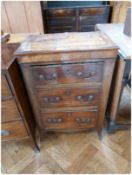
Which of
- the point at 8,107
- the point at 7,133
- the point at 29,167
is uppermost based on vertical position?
the point at 8,107

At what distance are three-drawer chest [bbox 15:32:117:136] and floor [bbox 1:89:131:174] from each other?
275 millimetres

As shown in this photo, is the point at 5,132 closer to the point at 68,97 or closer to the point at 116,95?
the point at 68,97

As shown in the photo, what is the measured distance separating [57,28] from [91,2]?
2.26 feet

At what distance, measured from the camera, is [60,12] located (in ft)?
6.81

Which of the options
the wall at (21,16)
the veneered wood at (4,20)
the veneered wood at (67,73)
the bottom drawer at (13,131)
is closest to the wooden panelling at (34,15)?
the wall at (21,16)

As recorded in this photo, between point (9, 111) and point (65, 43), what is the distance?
503mm

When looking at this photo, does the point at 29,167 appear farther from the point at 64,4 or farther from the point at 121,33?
the point at 64,4

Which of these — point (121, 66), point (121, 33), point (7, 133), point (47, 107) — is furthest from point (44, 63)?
point (121, 33)

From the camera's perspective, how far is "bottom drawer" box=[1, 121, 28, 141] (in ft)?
2.84

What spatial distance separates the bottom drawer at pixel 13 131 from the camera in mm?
866

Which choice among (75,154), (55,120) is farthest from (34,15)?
(75,154)

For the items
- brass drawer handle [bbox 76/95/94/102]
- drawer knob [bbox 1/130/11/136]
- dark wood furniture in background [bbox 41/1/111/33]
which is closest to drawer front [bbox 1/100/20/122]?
drawer knob [bbox 1/130/11/136]

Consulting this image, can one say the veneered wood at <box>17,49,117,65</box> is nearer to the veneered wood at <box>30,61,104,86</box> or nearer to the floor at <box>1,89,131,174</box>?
the veneered wood at <box>30,61,104,86</box>

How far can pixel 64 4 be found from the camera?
2168 mm
